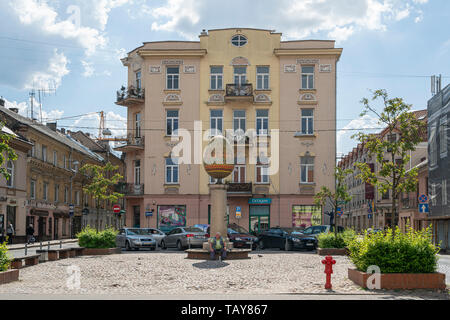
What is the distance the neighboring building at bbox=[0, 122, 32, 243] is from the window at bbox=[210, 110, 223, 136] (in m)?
13.7

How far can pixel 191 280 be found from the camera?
50.5ft

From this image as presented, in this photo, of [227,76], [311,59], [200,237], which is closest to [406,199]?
[311,59]

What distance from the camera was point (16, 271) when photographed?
15.2m

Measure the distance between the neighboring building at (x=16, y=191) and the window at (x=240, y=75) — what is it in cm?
1635

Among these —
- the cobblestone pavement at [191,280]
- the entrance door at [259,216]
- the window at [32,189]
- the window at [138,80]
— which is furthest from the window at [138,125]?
the cobblestone pavement at [191,280]

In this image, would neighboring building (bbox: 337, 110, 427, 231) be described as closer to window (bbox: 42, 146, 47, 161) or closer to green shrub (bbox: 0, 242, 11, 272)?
green shrub (bbox: 0, 242, 11, 272)

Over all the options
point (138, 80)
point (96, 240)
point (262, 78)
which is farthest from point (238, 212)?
point (96, 240)

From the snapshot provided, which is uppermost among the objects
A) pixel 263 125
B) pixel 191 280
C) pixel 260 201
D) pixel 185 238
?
pixel 263 125

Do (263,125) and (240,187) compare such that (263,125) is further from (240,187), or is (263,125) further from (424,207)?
(424,207)

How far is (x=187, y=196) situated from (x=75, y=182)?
63.4ft

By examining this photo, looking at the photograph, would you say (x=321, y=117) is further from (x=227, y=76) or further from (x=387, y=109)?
(x=387, y=109)

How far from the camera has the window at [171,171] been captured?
4475cm

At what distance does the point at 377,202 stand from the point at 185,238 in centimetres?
5016
